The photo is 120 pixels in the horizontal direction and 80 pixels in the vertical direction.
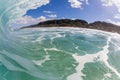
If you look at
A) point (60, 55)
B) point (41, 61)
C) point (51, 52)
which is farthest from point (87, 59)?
point (41, 61)

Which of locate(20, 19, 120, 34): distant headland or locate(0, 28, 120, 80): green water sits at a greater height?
locate(20, 19, 120, 34): distant headland

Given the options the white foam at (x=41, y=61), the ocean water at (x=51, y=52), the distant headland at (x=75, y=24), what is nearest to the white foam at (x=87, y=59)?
the ocean water at (x=51, y=52)

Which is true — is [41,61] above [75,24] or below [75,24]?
below

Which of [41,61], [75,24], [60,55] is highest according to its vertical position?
[75,24]

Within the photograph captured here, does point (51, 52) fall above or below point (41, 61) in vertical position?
above

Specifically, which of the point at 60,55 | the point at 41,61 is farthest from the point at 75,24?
the point at 41,61

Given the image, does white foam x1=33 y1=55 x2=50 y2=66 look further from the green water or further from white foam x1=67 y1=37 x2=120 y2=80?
white foam x1=67 y1=37 x2=120 y2=80

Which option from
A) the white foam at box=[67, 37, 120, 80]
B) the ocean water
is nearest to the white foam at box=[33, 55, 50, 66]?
the ocean water

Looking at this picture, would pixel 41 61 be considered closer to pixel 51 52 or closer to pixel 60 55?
pixel 51 52

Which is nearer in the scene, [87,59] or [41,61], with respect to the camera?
[41,61]
